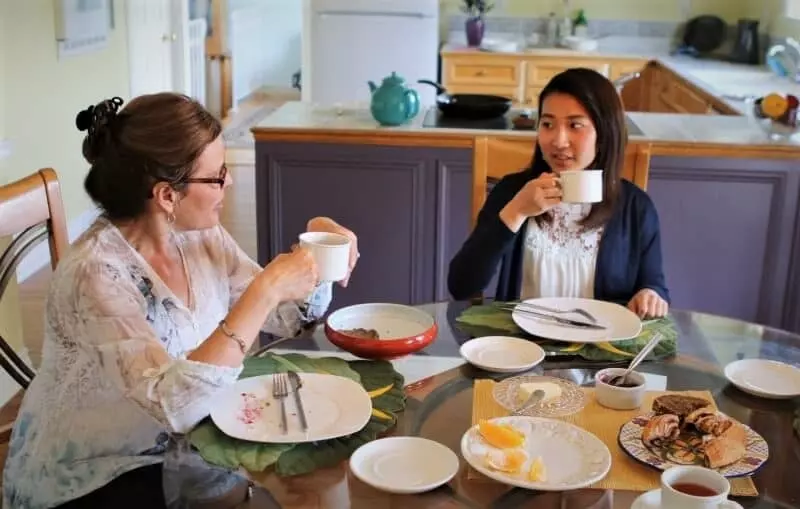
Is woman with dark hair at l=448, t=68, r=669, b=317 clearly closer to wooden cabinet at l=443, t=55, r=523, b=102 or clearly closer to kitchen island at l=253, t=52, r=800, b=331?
kitchen island at l=253, t=52, r=800, b=331

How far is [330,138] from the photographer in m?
3.14

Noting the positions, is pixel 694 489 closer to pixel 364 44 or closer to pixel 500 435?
pixel 500 435

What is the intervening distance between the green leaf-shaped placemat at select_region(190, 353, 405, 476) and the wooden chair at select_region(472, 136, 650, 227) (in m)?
0.82

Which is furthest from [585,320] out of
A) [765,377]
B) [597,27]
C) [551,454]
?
[597,27]

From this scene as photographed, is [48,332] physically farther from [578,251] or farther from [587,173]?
[578,251]

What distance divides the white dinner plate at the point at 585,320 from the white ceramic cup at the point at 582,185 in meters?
0.21

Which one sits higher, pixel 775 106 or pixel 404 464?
pixel 775 106

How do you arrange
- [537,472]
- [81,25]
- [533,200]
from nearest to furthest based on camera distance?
[537,472], [533,200], [81,25]

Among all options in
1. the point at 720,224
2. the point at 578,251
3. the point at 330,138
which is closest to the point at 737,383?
the point at 578,251

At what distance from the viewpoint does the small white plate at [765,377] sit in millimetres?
1473

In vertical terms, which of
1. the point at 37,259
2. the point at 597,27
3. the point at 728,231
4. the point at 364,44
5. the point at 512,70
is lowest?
the point at 37,259

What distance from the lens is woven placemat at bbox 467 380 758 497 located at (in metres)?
1.19

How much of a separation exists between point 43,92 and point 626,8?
369 centimetres

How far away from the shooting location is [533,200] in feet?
6.17
